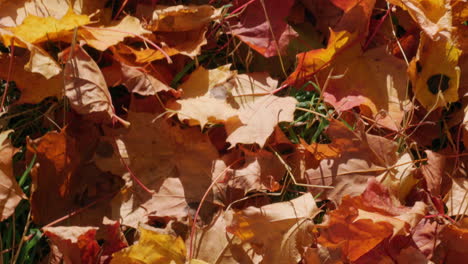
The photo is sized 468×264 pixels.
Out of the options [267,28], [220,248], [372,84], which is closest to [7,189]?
[220,248]

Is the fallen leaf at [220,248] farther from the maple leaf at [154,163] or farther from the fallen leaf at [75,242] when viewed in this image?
the fallen leaf at [75,242]

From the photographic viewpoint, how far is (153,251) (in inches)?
47.5

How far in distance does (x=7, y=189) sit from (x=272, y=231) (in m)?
0.56

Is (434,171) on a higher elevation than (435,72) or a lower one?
lower

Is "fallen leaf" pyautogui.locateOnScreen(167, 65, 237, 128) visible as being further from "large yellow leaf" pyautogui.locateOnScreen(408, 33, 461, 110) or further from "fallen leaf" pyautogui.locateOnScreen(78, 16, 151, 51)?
"large yellow leaf" pyautogui.locateOnScreen(408, 33, 461, 110)

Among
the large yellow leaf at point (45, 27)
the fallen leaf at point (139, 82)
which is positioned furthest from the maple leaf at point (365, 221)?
the large yellow leaf at point (45, 27)

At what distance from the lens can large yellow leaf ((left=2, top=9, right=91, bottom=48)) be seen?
49.1 inches

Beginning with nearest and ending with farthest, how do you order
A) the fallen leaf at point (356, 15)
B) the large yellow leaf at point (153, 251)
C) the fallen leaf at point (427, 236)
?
the large yellow leaf at point (153, 251), the fallen leaf at point (427, 236), the fallen leaf at point (356, 15)

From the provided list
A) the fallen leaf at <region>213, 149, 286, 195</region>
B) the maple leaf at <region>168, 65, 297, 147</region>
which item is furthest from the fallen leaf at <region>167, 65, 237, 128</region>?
the fallen leaf at <region>213, 149, 286, 195</region>

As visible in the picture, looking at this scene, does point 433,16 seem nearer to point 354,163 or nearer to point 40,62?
point 354,163

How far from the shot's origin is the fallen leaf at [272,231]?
4.09 feet

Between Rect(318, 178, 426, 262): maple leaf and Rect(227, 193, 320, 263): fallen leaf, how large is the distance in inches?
2.5

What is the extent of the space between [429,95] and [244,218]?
1.74 ft

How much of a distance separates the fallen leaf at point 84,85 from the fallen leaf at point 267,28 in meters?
0.35
